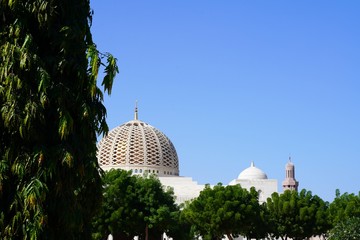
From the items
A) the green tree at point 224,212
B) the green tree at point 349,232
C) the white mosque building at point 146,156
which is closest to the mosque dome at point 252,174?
the white mosque building at point 146,156

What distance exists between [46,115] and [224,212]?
86.4ft

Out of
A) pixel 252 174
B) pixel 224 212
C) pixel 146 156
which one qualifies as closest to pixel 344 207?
pixel 224 212

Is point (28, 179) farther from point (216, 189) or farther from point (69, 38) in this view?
point (216, 189)

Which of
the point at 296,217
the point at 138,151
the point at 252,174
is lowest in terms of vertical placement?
the point at 296,217

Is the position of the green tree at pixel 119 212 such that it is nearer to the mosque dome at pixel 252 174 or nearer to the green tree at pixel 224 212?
the green tree at pixel 224 212

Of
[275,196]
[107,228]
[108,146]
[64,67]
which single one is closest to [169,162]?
[108,146]

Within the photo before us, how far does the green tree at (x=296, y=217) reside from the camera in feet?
133

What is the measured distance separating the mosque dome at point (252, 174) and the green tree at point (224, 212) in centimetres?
2703

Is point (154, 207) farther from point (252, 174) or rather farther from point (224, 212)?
point (252, 174)

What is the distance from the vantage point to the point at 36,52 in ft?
36.3

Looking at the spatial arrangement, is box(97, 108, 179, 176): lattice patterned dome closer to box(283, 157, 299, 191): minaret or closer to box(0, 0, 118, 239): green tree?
box(283, 157, 299, 191): minaret

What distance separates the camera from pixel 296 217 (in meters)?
40.9

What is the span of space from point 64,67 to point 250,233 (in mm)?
29857

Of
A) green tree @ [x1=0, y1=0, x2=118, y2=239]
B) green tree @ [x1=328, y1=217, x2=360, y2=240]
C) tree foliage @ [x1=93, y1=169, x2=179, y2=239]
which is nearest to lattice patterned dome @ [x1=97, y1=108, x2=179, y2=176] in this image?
tree foliage @ [x1=93, y1=169, x2=179, y2=239]
